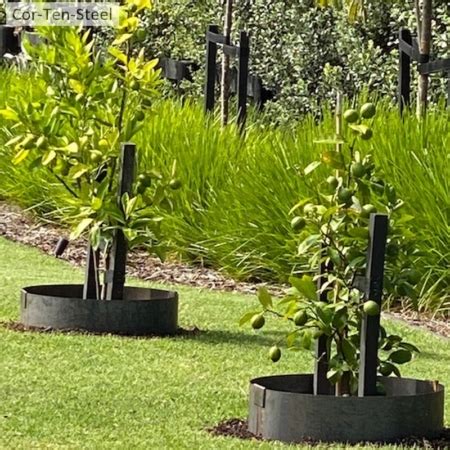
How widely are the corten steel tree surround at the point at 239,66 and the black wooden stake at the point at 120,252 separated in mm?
4913

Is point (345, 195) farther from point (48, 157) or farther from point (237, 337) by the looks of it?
point (237, 337)

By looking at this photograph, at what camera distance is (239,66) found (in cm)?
1366

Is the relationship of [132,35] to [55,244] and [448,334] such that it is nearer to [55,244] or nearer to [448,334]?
A: [448,334]

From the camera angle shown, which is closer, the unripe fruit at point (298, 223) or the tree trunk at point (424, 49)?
the unripe fruit at point (298, 223)

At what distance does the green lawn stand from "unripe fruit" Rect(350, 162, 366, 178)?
3.34ft

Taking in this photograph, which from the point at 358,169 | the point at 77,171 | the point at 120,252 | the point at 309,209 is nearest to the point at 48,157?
the point at 77,171

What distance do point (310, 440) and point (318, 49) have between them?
1304 cm

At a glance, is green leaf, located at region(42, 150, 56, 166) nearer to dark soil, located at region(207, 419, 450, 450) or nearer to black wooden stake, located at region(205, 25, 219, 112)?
dark soil, located at region(207, 419, 450, 450)

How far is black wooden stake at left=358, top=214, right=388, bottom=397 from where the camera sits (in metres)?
5.46

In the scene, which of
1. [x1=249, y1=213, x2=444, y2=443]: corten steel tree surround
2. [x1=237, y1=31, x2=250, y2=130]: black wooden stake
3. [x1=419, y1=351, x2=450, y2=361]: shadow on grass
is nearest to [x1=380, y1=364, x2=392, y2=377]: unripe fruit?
[x1=249, y1=213, x2=444, y2=443]: corten steel tree surround

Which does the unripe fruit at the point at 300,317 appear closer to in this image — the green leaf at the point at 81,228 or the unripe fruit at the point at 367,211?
the unripe fruit at the point at 367,211

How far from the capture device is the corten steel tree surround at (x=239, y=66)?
44.2 ft

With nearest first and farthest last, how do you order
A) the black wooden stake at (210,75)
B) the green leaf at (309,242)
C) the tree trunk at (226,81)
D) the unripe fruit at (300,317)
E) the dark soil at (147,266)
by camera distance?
the unripe fruit at (300,317) → the green leaf at (309,242) → the dark soil at (147,266) → the tree trunk at (226,81) → the black wooden stake at (210,75)

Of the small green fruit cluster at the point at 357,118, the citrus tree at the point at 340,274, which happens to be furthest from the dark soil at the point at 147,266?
the small green fruit cluster at the point at 357,118
